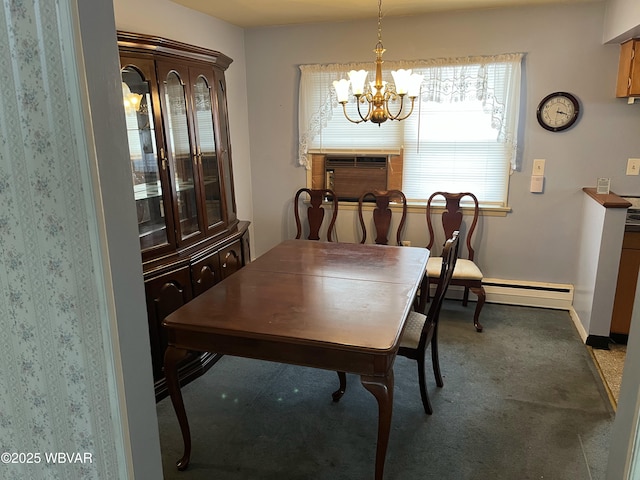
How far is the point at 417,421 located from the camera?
2.42 m

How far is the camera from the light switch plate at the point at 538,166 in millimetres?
3682

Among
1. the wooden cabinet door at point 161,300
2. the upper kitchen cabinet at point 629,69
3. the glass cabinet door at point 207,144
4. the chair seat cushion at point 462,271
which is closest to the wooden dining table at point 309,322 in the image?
the wooden cabinet door at point 161,300

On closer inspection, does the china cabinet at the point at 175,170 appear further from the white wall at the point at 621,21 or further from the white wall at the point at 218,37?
the white wall at the point at 621,21

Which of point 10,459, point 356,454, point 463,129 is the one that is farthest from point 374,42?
point 10,459

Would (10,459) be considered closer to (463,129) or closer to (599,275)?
(599,275)

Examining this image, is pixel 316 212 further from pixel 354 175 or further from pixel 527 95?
pixel 527 95

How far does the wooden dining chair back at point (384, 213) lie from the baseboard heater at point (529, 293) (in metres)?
0.73

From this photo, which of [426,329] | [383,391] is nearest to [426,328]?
[426,329]

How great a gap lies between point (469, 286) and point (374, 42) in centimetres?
214

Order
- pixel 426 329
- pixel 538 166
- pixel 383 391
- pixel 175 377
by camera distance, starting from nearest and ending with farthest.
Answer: pixel 383 391
pixel 175 377
pixel 426 329
pixel 538 166

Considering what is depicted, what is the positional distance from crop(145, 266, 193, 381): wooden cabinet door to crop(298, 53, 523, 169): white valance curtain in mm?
2037

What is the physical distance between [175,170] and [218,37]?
1635 millimetres

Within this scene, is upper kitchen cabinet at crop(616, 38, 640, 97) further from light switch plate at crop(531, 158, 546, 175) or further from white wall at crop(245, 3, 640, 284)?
light switch plate at crop(531, 158, 546, 175)

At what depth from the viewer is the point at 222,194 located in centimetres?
326
